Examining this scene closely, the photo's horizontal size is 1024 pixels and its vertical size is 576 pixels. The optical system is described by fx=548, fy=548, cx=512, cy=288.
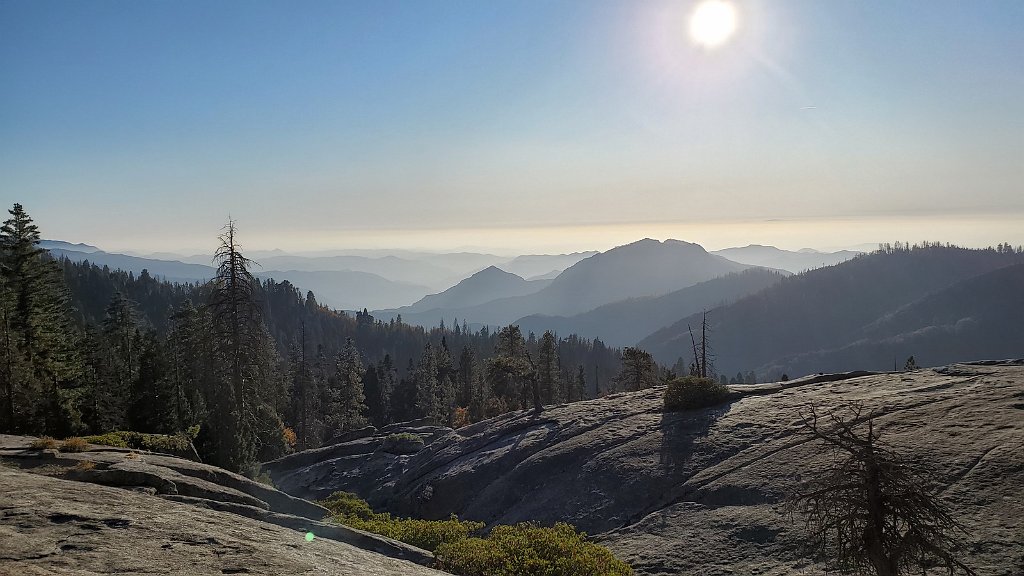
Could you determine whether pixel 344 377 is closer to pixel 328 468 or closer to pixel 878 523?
pixel 328 468

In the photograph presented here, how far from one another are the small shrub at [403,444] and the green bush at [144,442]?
2329 cm

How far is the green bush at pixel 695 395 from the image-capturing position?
29.5m

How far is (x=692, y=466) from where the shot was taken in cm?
2300

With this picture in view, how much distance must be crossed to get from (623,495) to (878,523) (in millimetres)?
13986

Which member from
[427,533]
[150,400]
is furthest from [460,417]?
[427,533]

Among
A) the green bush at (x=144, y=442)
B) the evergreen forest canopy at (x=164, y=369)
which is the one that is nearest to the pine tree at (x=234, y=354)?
the evergreen forest canopy at (x=164, y=369)

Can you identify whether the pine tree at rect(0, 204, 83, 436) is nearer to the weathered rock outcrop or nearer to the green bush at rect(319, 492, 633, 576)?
the weathered rock outcrop

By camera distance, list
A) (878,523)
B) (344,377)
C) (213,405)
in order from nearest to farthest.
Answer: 1. (878,523)
2. (213,405)
3. (344,377)

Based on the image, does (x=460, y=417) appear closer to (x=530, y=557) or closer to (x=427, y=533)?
(x=427, y=533)

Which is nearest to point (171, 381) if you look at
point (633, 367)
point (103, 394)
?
point (103, 394)

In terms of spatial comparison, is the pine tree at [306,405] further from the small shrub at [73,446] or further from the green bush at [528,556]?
the green bush at [528,556]

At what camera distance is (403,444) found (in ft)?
155

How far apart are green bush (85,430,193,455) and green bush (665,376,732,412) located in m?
24.0

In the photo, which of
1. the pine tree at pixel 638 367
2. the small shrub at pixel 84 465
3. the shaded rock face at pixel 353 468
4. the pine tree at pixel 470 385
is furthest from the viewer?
the pine tree at pixel 470 385
